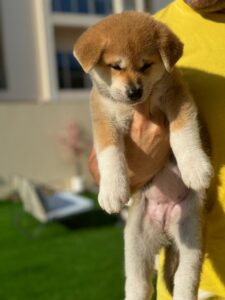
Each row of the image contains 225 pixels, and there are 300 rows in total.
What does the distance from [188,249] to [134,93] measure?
482 mm

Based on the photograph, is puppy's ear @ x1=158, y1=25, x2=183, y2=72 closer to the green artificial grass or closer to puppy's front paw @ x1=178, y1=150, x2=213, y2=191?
puppy's front paw @ x1=178, y1=150, x2=213, y2=191

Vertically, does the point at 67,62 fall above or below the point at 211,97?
below

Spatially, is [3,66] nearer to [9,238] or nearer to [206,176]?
[9,238]

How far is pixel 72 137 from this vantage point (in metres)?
11.9

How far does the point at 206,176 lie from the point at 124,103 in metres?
0.35

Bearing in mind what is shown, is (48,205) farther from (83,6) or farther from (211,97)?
(83,6)

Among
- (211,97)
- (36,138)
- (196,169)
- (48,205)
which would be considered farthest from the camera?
(36,138)

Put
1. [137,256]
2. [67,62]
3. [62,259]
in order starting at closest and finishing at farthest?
[137,256]
[62,259]
[67,62]

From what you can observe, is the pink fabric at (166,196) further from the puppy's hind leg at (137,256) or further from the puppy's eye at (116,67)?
the puppy's eye at (116,67)

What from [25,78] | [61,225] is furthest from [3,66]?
[61,225]

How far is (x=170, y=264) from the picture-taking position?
170 cm

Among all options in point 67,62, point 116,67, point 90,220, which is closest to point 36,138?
point 67,62

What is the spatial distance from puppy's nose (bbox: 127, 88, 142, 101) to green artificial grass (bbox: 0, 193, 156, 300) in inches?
83.3

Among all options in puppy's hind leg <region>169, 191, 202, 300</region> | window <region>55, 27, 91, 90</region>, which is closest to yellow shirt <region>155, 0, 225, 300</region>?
puppy's hind leg <region>169, 191, 202, 300</region>
